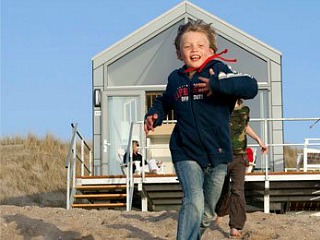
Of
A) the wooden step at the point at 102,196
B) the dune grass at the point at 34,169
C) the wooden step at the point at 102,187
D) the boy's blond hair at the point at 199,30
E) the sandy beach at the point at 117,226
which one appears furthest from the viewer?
the dune grass at the point at 34,169

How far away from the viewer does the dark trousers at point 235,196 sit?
27.1ft

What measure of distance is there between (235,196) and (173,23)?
30.0ft

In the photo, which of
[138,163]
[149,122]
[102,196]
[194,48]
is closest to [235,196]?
[149,122]

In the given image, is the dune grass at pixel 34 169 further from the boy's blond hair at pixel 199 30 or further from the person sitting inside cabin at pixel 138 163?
the boy's blond hair at pixel 199 30

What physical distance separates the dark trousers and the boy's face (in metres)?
2.77

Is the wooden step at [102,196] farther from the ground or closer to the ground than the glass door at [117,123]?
closer to the ground

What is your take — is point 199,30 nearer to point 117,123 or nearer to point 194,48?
point 194,48

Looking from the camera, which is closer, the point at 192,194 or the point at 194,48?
the point at 192,194

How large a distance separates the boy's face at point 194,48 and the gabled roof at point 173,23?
36.1 feet

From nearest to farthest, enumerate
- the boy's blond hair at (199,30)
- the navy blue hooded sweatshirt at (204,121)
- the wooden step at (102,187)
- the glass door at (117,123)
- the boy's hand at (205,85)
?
1. the boy's hand at (205,85)
2. the navy blue hooded sweatshirt at (204,121)
3. the boy's blond hair at (199,30)
4. the wooden step at (102,187)
5. the glass door at (117,123)

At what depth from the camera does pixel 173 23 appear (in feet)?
56.1

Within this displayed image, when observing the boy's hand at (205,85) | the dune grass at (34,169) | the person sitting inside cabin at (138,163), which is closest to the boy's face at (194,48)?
the boy's hand at (205,85)

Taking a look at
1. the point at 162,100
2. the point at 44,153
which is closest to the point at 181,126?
the point at 162,100

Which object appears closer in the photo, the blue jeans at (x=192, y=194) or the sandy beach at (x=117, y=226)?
the blue jeans at (x=192, y=194)
